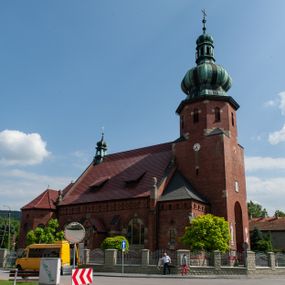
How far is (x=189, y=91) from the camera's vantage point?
46125 millimetres

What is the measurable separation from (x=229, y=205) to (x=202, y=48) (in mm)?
20633

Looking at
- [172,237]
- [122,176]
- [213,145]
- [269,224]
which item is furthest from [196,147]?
[269,224]

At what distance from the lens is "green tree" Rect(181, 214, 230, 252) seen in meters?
31.6

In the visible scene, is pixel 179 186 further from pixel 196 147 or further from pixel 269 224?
pixel 269 224

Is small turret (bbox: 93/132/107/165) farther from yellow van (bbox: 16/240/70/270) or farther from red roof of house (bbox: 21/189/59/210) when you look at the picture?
yellow van (bbox: 16/240/70/270)

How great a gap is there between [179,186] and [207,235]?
8870mm

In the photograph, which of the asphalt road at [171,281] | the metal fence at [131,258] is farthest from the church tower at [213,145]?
the asphalt road at [171,281]

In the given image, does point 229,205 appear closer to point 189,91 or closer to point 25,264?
point 189,91

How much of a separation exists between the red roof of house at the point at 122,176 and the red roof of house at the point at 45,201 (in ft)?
5.65

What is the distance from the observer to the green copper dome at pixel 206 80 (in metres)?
44.0

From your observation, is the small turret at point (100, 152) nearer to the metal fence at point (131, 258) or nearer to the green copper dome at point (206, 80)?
the green copper dome at point (206, 80)

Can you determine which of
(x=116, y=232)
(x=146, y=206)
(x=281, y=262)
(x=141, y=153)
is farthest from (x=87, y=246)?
(x=281, y=262)

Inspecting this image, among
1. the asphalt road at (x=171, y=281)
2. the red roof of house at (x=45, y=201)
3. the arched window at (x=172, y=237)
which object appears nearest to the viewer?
the asphalt road at (x=171, y=281)

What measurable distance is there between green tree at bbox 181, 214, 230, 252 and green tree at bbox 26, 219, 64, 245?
18255 millimetres
